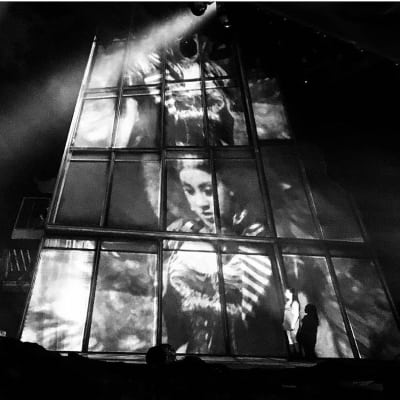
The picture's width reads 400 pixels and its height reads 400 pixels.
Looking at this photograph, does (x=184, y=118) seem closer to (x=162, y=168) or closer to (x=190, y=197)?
(x=162, y=168)

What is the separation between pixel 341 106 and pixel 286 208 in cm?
364

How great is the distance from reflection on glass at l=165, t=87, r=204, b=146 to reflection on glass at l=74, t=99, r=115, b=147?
4.44ft

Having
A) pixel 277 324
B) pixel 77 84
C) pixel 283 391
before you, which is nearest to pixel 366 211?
pixel 277 324

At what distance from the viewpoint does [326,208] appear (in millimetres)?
6652

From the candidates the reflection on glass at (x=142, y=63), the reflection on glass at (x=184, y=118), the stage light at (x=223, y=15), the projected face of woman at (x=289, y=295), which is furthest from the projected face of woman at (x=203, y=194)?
the stage light at (x=223, y=15)

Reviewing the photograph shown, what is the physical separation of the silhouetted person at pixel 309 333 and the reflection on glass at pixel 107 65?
6.99 meters

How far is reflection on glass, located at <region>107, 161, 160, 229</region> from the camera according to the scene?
19.7ft

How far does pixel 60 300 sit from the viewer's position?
16.2 ft

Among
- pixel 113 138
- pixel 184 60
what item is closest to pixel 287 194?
pixel 113 138

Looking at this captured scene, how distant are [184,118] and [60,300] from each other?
4869 mm

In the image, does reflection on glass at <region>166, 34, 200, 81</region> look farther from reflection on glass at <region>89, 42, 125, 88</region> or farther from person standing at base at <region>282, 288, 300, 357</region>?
person standing at base at <region>282, 288, 300, 357</region>

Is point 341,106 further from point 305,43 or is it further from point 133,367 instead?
point 133,367

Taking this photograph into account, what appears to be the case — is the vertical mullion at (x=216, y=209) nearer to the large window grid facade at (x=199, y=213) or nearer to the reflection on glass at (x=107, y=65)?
the large window grid facade at (x=199, y=213)

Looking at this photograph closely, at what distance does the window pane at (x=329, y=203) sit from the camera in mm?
6320
